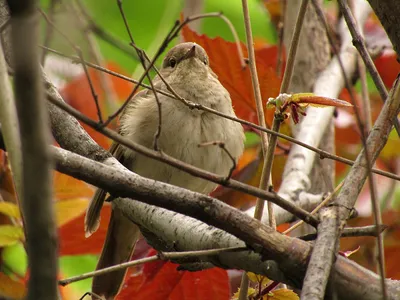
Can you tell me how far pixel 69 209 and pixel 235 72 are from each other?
101 cm

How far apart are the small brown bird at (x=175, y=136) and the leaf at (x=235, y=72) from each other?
0.65ft

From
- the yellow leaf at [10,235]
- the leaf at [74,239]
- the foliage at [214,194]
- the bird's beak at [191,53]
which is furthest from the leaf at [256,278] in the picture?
the bird's beak at [191,53]

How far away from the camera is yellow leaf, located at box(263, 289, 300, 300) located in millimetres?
2236

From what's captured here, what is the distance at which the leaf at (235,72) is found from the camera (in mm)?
3074

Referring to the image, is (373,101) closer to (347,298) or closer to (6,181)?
(6,181)

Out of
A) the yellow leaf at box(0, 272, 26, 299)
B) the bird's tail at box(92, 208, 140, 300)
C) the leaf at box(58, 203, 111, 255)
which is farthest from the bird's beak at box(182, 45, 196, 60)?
the yellow leaf at box(0, 272, 26, 299)

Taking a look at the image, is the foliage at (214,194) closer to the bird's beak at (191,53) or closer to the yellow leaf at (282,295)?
the yellow leaf at (282,295)

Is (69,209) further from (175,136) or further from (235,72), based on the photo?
(235,72)

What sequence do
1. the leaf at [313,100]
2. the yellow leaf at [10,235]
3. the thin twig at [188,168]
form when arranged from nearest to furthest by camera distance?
the thin twig at [188,168], the leaf at [313,100], the yellow leaf at [10,235]

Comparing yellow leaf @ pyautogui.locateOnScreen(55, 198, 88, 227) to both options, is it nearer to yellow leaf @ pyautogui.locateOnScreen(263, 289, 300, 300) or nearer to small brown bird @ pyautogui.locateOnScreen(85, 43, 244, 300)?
small brown bird @ pyautogui.locateOnScreen(85, 43, 244, 300)

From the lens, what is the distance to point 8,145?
1.61 meters

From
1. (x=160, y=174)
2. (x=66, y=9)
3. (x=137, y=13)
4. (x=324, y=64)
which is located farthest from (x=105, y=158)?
(x=137, y=13)

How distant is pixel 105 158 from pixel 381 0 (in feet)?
3.49

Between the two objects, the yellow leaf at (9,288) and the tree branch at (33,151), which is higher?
the yellow leaf at (9,288)
